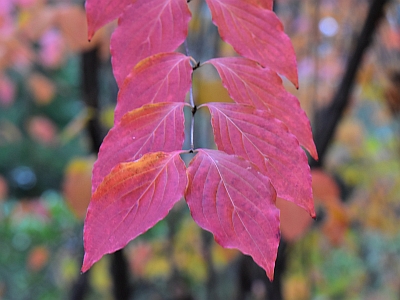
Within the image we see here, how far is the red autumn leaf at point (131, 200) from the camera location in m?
0.38

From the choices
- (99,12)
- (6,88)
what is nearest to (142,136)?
(99,12)

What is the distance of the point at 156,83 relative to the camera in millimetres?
469

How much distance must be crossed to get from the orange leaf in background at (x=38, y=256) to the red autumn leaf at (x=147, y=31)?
13.7ft

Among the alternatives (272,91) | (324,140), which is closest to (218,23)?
(272,91)

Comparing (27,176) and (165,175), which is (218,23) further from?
(27,176)

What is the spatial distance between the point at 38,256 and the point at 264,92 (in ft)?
13.9

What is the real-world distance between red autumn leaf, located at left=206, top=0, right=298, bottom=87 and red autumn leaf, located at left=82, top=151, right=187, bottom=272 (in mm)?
159

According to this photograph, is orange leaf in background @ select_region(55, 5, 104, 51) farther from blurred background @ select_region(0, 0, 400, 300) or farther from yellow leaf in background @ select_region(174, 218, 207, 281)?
yellow leaf in background @ select_region(174, 218, 207, 281)

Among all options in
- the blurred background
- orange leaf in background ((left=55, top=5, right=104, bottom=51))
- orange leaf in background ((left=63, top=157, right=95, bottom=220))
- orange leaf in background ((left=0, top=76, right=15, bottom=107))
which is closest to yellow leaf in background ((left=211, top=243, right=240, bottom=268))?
the blurred background

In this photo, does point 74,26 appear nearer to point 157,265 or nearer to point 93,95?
point 93,95

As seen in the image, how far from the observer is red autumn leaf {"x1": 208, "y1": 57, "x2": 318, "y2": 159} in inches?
18.4

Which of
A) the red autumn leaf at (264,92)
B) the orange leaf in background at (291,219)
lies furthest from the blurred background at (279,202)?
the red autumn leaf at (264,92)

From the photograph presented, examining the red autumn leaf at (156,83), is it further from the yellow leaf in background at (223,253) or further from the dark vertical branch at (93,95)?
the yellow leaf in background at (223,253)

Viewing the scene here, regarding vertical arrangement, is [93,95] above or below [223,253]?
A: above
